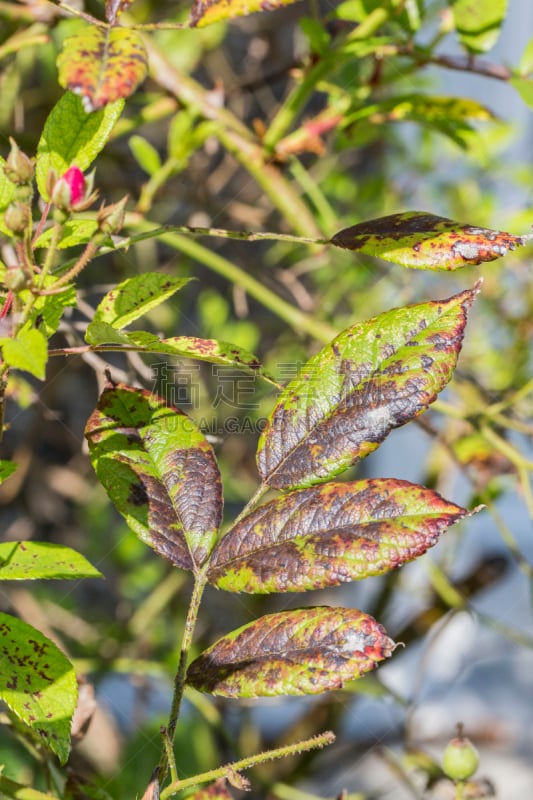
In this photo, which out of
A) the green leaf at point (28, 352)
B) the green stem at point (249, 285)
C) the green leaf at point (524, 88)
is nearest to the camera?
the green leaf at point (28, 352)

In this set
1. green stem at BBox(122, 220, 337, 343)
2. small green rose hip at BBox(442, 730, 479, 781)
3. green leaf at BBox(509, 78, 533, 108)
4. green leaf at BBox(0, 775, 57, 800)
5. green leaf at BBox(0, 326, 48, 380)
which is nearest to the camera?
green leaf at BBox(0, 326, 48, 380)

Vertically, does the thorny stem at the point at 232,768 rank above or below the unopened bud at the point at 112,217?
below

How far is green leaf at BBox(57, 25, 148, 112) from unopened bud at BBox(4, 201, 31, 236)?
0.05 meters

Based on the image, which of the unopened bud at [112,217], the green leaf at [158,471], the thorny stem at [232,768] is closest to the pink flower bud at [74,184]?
the unopened bud at [112,217]

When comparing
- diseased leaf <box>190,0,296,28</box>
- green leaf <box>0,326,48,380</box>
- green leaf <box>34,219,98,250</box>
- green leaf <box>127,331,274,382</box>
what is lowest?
green leaf <box>127,331,274,382</box>

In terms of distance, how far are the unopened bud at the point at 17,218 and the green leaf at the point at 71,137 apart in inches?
2.7

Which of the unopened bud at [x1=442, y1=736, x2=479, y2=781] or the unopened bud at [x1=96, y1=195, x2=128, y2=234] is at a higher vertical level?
the unopened bud at [x1=96, y1=195, x2=128, y2=234]

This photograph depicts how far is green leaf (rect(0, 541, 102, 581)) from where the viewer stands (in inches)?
16.0

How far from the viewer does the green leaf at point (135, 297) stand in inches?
17.1

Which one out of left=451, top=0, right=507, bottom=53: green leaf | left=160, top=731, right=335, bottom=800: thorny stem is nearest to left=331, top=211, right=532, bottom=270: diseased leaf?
left=160, top=731, right=335, bottom=800: thorny stem

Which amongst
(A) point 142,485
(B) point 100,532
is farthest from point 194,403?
(A) point 142,485

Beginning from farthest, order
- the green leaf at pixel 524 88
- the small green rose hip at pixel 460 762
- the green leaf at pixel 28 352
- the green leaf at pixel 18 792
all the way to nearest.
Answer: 1. the green leaf at pixel 524 88
2. the small green rose hip at pixel 460 762
3. the green leaf at pixel 18 792
4. the green leaf at pixel 28 352

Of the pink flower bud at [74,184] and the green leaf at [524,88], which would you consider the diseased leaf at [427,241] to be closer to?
the pink flower bud at [74,184]

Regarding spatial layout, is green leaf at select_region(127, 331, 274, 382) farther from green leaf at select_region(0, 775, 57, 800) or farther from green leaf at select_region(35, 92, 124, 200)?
green leaf at select_region(0, 775, 57, 800)
